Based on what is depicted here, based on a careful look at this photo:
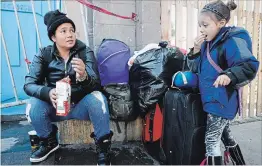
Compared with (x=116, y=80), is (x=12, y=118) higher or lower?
lower

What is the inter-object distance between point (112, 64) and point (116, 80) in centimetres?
17

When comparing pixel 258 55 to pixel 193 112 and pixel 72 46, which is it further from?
pixel 72 46

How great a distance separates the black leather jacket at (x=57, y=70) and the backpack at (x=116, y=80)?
21cm

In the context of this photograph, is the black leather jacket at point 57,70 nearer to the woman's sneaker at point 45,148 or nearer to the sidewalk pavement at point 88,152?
the woman's sneaker at point 45,148

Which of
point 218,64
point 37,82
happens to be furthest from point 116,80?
point 218,64

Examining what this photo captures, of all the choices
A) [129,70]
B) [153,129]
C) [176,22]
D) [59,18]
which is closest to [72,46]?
[59,18]

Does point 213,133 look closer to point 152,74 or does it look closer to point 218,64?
point 218,64

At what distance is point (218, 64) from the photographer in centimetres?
200

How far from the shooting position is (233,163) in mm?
2309

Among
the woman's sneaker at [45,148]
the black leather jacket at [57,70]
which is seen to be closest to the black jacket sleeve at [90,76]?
the black leather jacket at [57,70]

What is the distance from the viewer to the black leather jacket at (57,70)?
2406mm

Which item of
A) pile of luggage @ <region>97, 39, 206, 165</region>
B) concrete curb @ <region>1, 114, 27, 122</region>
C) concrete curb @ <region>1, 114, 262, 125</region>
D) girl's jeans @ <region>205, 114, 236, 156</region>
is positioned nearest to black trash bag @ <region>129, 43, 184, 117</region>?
pile of luggage @ <region>97, 39, 206, 165</region>

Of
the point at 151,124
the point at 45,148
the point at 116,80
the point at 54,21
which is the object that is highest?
the point at 54,21

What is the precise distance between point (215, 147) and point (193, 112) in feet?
1.00
